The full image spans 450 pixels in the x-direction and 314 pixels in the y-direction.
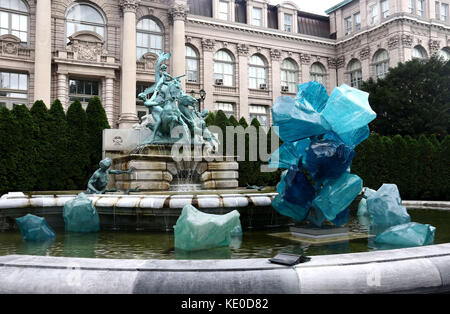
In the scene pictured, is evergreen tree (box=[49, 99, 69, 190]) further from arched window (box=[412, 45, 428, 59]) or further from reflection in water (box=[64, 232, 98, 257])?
arched window (box=[412, 45, 428, 59])

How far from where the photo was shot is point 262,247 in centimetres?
587

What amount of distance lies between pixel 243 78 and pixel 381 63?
53.6 feet

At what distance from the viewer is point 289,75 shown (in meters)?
47.7

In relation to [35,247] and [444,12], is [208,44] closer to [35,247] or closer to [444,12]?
[444,12]

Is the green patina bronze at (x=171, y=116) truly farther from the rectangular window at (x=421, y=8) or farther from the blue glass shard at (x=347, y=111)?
the rectangular window at (x=421, y=8)

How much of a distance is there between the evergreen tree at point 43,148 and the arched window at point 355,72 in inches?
1531

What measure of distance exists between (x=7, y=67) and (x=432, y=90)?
125 feet

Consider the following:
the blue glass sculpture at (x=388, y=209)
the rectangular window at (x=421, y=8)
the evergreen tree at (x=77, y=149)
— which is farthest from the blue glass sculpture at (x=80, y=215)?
the rectangular window at (x=421, y=8)

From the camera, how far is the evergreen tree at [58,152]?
1700 cm

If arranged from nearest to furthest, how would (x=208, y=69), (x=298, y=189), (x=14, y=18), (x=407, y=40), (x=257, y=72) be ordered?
(x=298, y=189), (x=14, y=18), (x=407, y=40), (x=208, y=69), (x=257, y=72)

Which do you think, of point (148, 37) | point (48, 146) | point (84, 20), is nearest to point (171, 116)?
point (48, 146)

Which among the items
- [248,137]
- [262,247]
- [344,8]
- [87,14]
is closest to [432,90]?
[344,8]

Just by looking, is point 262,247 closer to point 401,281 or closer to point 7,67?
point 401,281

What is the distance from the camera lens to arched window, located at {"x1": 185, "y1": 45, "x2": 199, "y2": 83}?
41812 mm
